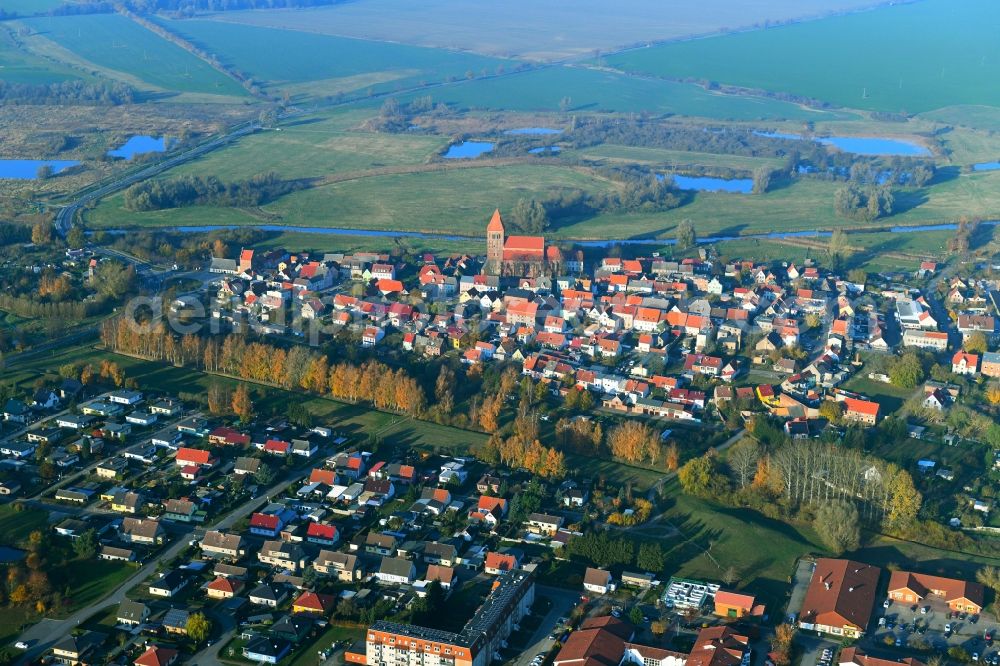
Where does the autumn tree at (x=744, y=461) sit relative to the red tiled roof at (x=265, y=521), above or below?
above

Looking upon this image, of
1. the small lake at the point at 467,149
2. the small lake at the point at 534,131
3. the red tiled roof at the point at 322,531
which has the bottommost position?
the red tiled roof at the point at 322,531

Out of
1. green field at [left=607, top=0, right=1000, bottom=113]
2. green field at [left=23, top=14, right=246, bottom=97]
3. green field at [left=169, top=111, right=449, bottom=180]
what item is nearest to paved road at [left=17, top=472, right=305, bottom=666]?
green field at [left=169, top=111, right=449, bottom=180]

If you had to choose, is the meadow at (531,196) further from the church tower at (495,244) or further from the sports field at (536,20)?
the sports field at (536,20)

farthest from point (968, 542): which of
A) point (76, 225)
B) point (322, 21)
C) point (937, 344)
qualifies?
point (322, 21)

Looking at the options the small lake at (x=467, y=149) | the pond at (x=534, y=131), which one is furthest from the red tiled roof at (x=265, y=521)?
the pond at (x=534, y=131)

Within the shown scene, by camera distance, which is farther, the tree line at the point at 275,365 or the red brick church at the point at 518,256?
the red brick church at the point at 518,256

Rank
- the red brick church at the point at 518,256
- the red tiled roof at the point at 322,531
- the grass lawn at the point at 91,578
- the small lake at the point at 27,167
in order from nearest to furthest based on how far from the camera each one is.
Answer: the grass lawn at the point at 91,578 < the red tiled roof at the point at 322,531 < the red brick church at the point at 518,256 < the small lake at the point at 27,167
